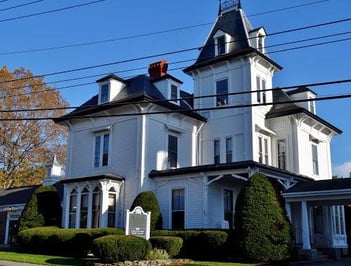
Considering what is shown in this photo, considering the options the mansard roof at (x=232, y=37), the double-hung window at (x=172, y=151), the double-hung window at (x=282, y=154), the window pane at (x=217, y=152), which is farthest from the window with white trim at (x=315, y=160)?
the double-hung window at (x=172, y=151)

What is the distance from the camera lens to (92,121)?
97.1 feet

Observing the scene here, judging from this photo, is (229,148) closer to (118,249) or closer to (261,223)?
(261,223)

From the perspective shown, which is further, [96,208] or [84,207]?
[84,207]

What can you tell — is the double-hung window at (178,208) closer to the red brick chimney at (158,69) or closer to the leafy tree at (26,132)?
the red brick chimney at (158,69)

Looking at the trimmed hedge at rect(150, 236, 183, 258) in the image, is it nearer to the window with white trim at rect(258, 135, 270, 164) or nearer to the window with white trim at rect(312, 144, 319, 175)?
the window with white trim at rect(258, 135, 270, 164)

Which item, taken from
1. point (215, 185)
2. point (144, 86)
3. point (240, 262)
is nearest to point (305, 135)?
point (215, 185)

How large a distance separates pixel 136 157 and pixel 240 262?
31.0ft

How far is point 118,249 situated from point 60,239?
735 centimetres

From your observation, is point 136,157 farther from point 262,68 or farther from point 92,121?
point 262,68

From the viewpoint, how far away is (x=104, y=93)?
29.7m

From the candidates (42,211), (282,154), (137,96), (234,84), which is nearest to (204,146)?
(234,84)

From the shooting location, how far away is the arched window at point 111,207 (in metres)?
26.3

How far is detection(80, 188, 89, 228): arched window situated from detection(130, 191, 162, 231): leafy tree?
12.3 feet

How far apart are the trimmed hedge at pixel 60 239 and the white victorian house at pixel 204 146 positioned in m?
2.64
